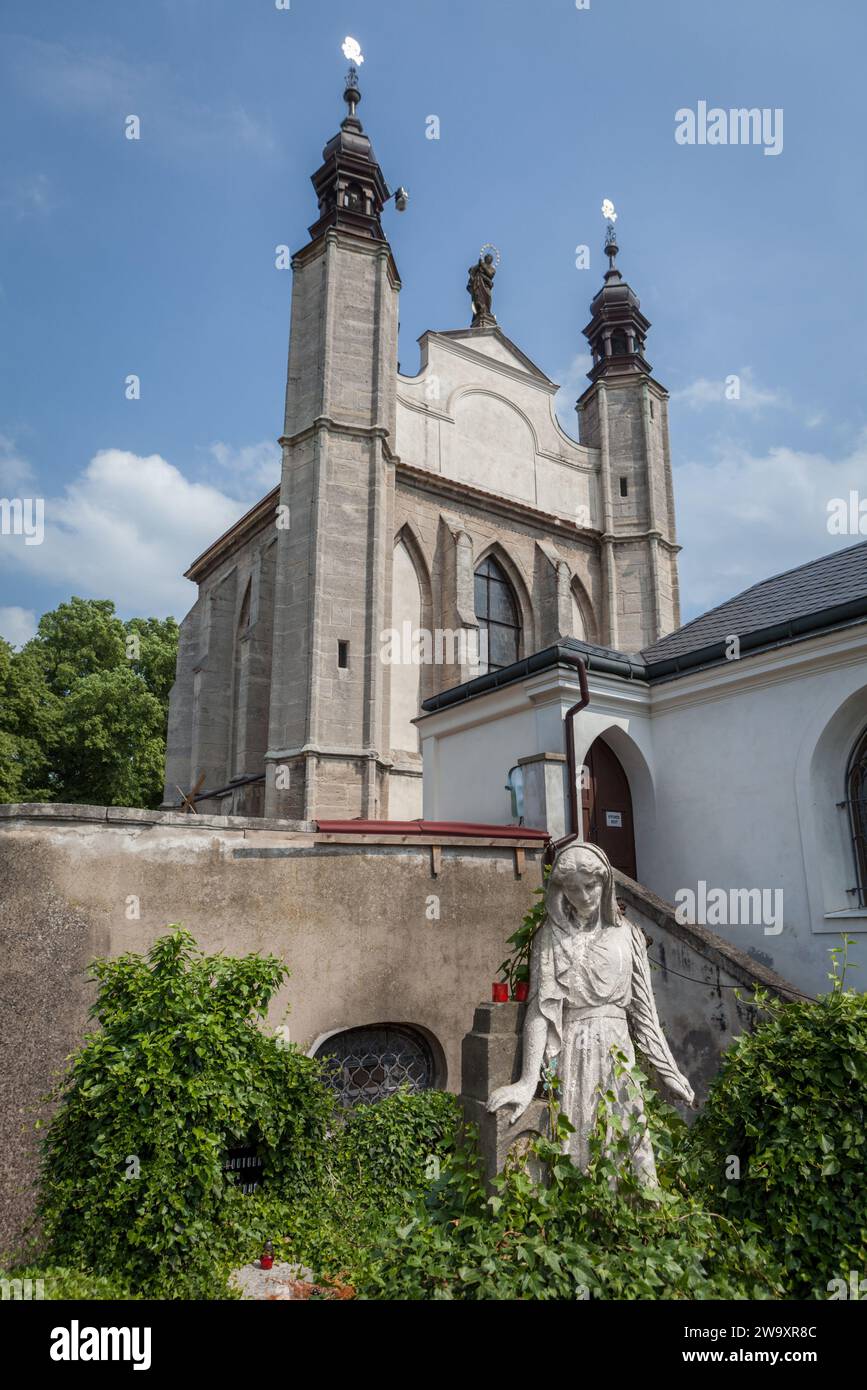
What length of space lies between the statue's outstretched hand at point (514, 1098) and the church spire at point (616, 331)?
2468 centimetres

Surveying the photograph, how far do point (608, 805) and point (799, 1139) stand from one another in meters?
7.52

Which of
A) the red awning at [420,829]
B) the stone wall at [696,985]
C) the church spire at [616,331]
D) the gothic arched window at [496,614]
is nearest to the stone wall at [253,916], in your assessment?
the red awning at [420,829]

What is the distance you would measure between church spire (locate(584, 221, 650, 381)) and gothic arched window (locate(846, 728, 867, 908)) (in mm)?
18911

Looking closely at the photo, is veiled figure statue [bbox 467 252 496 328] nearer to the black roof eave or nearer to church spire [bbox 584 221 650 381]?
church spire [bbox 584 221 650 381]

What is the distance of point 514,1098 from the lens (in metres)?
4.11

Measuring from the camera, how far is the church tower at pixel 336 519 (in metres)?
17.0

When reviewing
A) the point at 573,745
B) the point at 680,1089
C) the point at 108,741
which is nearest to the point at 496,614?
the point at 573,745

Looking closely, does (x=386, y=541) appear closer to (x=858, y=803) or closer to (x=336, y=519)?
(x=336, y=519)

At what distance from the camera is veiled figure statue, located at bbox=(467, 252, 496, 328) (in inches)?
1022

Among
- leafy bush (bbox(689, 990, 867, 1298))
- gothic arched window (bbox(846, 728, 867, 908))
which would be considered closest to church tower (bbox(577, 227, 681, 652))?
gothic arched window (bbox(846, 728, 867, 908))

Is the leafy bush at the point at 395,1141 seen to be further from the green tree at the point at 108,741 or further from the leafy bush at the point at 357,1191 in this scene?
the green tree at the point at 108,741

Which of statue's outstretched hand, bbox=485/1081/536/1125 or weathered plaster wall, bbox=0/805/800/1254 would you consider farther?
weathered plaster wall, bbox=0/805/800/1254
